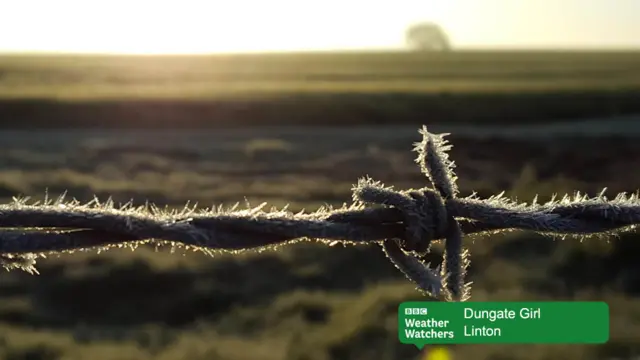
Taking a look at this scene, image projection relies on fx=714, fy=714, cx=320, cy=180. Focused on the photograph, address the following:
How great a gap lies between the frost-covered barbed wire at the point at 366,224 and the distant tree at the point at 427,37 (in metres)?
52.4

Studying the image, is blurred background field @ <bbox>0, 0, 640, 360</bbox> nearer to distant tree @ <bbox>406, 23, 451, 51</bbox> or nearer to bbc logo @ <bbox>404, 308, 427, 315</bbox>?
bbc logo @ <bbox>404, 308, 427, 315</bbox>

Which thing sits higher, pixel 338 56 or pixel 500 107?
pixel 338 56

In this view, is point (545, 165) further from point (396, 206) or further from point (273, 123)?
point (396, 206)

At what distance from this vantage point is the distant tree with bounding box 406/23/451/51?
5228 centimetres

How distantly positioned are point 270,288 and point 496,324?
7.41 feet

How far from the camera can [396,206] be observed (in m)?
1.09

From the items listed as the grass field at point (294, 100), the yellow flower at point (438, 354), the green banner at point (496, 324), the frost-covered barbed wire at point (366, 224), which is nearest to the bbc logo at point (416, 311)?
the green banner at point (496, 324)

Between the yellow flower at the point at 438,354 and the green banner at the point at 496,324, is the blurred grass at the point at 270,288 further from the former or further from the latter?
the green banner at the point at 496,324

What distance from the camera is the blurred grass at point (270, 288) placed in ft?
14.3

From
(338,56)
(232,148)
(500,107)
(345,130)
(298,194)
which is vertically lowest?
(298,194)

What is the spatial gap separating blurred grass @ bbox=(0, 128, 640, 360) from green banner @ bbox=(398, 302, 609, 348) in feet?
0.56

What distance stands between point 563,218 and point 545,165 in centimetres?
1025

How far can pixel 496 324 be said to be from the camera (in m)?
3.60

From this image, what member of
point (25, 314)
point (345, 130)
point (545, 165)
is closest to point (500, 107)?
point (345, 130)
